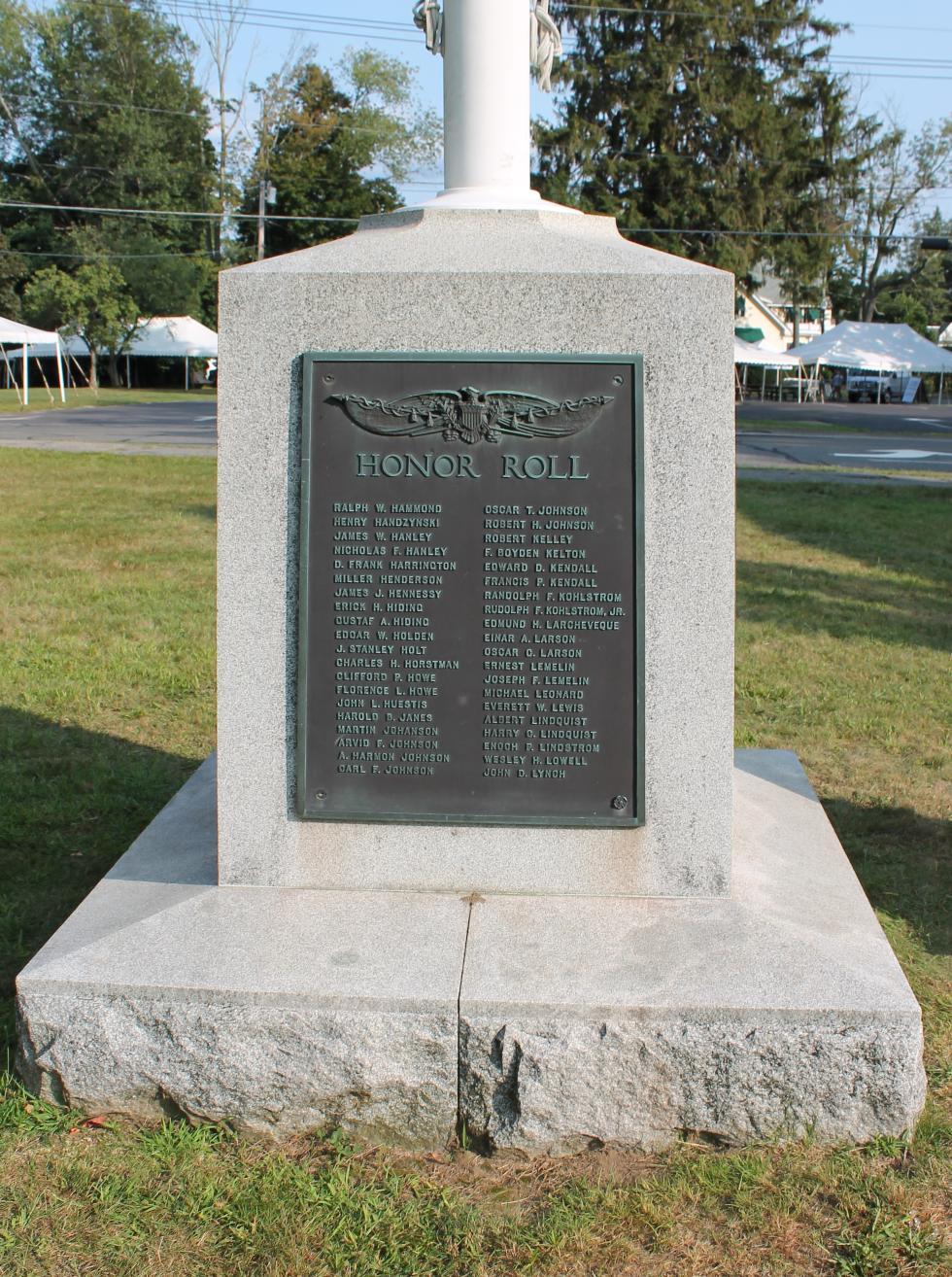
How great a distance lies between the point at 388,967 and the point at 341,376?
4.87 ft

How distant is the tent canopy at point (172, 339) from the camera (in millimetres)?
48031

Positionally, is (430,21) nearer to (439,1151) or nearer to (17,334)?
(439,1151)

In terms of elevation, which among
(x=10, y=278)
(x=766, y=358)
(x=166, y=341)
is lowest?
(x=766, y=358)

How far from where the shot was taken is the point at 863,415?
3688 centimetres

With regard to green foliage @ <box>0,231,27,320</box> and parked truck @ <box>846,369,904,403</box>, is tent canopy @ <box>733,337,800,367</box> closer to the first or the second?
parked truck @ <box>846,369,904,403</box>

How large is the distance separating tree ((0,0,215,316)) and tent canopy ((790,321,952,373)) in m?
26.8

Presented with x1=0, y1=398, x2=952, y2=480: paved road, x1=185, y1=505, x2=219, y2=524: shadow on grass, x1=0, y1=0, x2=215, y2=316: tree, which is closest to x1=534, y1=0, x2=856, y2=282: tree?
x1=0, y1=398, x2=952, y2=480: paved road

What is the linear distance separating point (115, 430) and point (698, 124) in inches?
867

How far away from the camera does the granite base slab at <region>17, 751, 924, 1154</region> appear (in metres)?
2.70

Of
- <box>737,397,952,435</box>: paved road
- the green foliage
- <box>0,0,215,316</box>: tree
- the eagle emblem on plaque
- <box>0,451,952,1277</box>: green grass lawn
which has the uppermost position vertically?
<box>0,0,215,316</box>: tree

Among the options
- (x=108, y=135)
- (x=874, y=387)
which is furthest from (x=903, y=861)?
(x=108, y=135)

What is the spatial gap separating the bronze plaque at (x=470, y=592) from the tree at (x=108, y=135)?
53.1m

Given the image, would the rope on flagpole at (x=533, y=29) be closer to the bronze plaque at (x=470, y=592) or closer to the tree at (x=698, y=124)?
the bronze plaque at (x=470, y=592)

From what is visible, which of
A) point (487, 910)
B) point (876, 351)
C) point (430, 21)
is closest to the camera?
point (487, 910)
